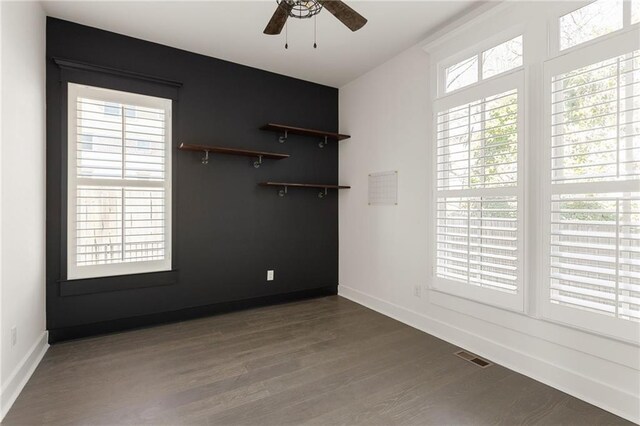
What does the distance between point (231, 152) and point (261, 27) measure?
4.15 feet

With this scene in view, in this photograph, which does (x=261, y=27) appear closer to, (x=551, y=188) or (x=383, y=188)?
(x=383, y=188)

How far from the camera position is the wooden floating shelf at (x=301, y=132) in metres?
3.79

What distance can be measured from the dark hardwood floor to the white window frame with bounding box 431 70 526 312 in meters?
0.50

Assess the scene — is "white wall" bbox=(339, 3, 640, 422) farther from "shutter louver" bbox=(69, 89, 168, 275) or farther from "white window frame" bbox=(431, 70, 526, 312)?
"shutter louver" bbox=(69, 89, 168, 275)

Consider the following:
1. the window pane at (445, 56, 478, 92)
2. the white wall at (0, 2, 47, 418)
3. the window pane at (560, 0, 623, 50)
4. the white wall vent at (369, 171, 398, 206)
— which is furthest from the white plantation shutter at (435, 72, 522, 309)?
the white wall at (0, 2, 47, 418)

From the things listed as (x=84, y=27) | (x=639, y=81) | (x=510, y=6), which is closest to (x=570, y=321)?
(x=639, y=81)

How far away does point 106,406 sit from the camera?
6.49 feet

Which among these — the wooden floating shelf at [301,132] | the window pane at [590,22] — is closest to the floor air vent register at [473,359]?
the window pane at [590,22]

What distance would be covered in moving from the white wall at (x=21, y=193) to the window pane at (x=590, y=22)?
11.7 ft

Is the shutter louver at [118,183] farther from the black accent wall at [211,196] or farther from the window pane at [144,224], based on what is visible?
the black accent wall at [211,196]

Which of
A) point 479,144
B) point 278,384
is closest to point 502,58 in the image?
point 479,144

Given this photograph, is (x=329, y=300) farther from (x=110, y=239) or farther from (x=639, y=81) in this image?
(x=639, y=81)

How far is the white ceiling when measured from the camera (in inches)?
105

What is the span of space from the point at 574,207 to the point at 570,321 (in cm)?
74
